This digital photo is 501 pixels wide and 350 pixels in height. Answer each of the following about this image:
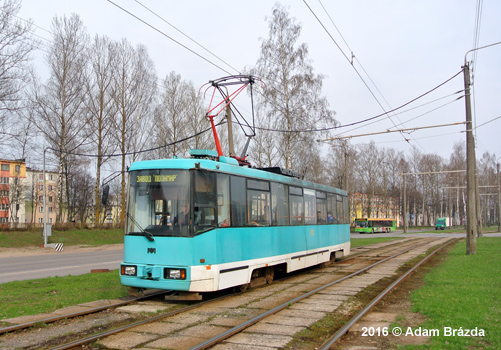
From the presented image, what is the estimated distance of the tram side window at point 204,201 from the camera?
28.6 ft

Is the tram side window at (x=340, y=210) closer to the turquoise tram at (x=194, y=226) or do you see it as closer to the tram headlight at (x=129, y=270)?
the turquoise tram at (x=194, y=226)

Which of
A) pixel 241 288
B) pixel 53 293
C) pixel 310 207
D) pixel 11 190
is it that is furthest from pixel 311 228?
pixel 11 190

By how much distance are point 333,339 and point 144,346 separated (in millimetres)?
2577

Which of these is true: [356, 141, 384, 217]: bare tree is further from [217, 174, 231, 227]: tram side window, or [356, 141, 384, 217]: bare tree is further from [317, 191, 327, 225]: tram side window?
[217, 174, 231, 227]: tram side window

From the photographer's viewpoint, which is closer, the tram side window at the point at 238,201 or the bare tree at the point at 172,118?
the tram side window at the point at 238,201

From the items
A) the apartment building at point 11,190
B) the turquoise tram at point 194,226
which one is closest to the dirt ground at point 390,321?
the turquoise tram at point 194,226

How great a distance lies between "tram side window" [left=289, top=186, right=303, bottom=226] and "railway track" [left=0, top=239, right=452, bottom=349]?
1957mm

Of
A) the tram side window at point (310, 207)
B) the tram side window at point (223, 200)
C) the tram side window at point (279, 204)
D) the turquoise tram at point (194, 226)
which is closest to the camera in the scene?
the turquoise tram at point (194, 226)

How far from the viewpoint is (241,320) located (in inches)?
292

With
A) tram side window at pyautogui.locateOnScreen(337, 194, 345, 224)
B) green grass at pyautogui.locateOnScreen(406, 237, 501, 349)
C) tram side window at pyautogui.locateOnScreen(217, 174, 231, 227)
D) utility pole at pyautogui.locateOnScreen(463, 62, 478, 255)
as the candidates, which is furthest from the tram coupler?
utility pole at pyautogui.locateOnScreen(463, 62, 478, 255)

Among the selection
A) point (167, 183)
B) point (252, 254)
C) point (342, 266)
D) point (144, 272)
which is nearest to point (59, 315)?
point (144, 272)

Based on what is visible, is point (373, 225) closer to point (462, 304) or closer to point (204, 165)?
point (462, 304)

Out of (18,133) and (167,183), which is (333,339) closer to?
(167,183)

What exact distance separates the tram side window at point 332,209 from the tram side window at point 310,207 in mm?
1714
